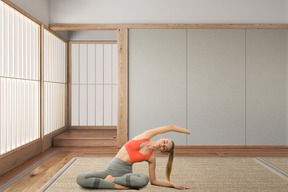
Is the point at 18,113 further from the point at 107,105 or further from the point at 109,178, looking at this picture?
the point at 107,105

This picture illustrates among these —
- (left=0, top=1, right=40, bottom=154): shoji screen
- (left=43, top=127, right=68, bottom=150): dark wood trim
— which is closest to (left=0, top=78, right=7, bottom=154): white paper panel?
(left=0, top=1, right=40, bottom=154): shoji screen

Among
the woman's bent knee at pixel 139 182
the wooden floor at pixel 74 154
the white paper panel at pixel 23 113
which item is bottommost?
the wooden floor at pixel 74 154

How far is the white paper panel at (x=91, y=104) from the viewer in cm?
559

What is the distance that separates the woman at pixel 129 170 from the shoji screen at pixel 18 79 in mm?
1318

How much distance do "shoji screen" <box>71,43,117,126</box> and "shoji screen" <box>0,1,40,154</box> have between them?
1.68 m

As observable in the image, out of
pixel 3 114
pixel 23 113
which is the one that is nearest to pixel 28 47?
pixel 23 113

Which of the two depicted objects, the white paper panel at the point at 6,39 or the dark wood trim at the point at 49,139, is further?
the dark wood trim at the point at 49,139

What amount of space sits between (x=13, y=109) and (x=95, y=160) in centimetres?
126

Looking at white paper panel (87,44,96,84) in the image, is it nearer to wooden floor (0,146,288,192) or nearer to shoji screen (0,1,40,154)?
shoji screen (0,1,40,154)

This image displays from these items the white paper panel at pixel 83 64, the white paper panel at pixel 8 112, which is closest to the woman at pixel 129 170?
the white paper panel at pixel 8 112

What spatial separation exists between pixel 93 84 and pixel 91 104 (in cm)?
45

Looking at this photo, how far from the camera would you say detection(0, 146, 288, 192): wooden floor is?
2.64 metres

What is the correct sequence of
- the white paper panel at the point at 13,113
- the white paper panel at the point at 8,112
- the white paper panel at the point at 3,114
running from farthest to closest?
the white paper panel at the point at 13,113, the white paper panel at the point at 8,112, the white paper panel at the point at 3,114

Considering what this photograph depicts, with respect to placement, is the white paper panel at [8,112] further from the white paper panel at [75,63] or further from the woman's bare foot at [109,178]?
the white paper panel at [75,63]
